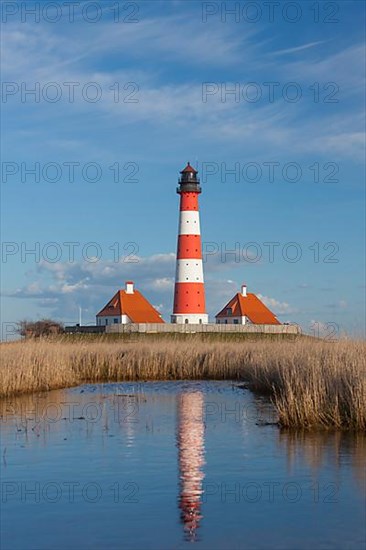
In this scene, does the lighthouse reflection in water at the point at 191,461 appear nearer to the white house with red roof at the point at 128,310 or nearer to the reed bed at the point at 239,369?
the reed bed at the point at 239,369

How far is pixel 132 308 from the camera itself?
47062 millimetres

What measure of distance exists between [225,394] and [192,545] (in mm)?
10557

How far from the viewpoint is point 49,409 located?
13953 mm

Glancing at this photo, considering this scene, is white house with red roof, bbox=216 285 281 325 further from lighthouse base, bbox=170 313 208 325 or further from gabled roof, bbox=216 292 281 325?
lighthouse base, bbox=170 313 208 325

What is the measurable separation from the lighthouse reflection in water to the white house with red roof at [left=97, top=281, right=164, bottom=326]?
101ft

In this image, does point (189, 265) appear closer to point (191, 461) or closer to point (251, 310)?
point (251, 310)

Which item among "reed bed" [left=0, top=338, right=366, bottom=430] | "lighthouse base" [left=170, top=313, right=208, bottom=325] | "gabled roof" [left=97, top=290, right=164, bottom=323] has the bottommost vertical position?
"reed bed" [left=0, top=338, right=366, bottom=430]

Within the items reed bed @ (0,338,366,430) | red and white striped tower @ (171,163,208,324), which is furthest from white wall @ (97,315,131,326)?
reed bed @ (0,338,366,430)

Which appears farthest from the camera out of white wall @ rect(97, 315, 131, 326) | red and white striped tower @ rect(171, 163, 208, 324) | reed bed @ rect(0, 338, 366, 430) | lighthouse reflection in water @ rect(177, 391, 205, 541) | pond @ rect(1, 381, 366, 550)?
white wall @ rect(97, 315, 131, 326)

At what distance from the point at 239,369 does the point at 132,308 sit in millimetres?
26864

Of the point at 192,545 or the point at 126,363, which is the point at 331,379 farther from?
the point at 126,363

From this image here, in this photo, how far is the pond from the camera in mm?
6418

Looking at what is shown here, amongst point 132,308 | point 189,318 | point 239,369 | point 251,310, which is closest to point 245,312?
point 251,310

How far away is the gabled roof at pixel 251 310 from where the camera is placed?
49241mm
